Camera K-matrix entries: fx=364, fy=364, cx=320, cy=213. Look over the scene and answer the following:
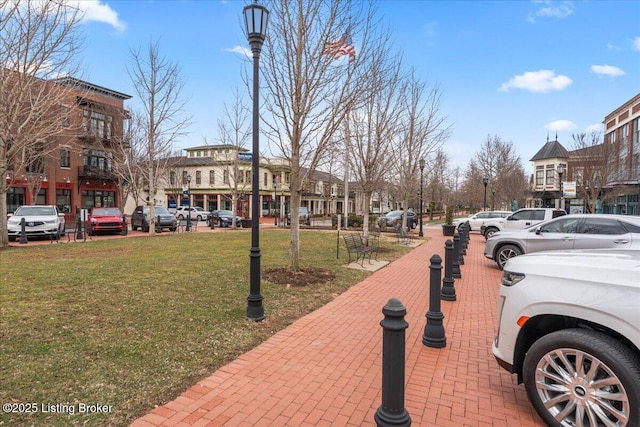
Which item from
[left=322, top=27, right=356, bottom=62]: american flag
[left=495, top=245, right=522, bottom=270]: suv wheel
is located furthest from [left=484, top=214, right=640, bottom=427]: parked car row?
[left=495, top=245, right=522, bottom=270]: suv wheel

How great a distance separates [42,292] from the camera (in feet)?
22.4

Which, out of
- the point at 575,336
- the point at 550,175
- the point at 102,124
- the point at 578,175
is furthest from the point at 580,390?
the point at 550,175

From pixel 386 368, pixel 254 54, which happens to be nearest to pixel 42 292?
pixel 254 54

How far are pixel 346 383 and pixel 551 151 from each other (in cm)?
6347

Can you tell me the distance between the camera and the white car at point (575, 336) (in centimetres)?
247

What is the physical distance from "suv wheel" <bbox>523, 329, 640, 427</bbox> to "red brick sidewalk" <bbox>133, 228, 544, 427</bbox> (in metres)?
0.35

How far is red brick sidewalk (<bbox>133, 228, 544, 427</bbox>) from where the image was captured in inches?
122

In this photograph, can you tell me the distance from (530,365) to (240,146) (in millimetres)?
25978

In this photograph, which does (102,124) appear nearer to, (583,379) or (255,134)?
(255,134)

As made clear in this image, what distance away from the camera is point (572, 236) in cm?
906

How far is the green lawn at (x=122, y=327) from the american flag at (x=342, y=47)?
5263 mm

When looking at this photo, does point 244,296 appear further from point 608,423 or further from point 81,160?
point 81,160

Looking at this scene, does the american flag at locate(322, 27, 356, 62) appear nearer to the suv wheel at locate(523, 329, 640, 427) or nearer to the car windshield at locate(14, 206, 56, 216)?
the suv wheel at locate(523, 329, 640, 427)

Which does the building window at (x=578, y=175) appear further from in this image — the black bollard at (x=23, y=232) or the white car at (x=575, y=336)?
the black bollard at (x=23, y=232)
